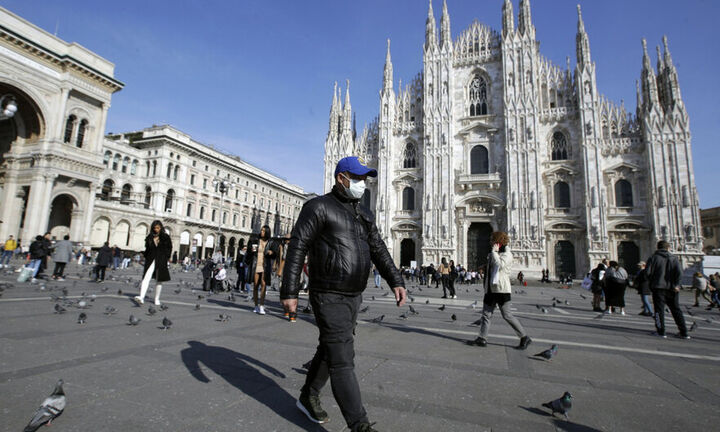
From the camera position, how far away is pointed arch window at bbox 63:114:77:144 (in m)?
26.1

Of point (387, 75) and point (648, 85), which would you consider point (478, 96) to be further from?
point (648, 85)

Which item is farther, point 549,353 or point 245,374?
point 549,353

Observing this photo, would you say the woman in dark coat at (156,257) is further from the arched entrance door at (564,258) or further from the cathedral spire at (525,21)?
the cathedral spire at (525,21)

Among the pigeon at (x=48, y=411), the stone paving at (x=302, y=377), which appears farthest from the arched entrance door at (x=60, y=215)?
the pigeon at (x=48, y=411)

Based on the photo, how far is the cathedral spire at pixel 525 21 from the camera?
2784cm

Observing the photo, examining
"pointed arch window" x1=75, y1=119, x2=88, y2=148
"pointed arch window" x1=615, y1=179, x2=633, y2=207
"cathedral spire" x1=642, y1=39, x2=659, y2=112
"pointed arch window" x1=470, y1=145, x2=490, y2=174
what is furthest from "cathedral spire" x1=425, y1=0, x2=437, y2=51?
"pointed arch window" x1=75, y1=119, x2=88, y2=148

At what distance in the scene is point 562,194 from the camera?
26.6 m

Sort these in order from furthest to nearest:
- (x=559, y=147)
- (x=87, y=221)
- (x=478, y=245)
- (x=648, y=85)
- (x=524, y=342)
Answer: (x=478, y=245)
(x=559, y=147)
(x=87, y=221)
(x=648, y=85)
(x=524, y=342)

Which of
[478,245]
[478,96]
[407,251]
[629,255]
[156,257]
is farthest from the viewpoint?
[407,251]

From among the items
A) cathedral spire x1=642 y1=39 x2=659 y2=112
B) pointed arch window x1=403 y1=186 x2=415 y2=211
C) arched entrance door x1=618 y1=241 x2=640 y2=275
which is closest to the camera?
arched entrance door x1=618 y1=241 x2=640 y2=275

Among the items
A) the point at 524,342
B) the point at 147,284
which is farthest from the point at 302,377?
the point at 147,284

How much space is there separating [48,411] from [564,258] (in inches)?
1149

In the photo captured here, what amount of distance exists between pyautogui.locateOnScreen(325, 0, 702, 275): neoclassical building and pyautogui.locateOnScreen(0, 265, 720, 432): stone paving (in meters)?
22.4

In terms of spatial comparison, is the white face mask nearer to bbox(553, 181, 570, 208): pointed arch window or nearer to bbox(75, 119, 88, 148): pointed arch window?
bbox(553, 181, 570, 208): pointed arch window
